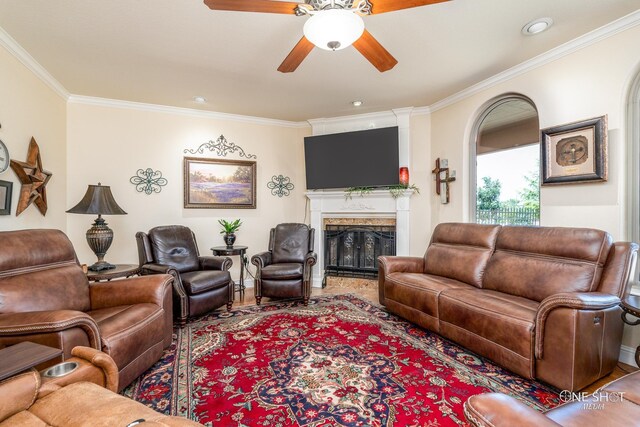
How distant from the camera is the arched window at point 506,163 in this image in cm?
316


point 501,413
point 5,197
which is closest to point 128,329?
point 5,197

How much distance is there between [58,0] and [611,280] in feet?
13.7

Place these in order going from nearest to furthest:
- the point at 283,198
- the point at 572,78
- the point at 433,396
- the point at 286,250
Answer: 1. the point at 433,396
2. the point at 572,78
3. the point at 286,250
4. the point at 283,198

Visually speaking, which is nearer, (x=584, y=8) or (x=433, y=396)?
(x=433, y=396)

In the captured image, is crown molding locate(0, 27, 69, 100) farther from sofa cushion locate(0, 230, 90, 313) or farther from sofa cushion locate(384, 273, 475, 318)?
sofa cushion locate(384, 273, 475, 318)

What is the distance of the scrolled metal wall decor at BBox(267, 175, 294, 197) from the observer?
4.79m

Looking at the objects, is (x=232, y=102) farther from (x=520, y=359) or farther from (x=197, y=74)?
(x=520, y=359)

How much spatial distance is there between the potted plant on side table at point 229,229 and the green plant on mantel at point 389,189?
167 centimetres

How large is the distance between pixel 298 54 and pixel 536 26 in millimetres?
1887

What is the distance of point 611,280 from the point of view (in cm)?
203

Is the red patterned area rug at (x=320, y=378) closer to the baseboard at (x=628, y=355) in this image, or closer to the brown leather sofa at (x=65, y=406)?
the brown leather sofa at (x=65, y=406)

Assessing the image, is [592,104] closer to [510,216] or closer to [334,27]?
[510,216]

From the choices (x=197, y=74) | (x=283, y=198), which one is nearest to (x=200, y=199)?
(x=283, y=198)

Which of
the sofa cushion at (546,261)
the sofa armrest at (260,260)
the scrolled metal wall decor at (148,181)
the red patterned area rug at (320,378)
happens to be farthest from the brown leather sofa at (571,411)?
the scrolled metal wall decor at (148,181)
